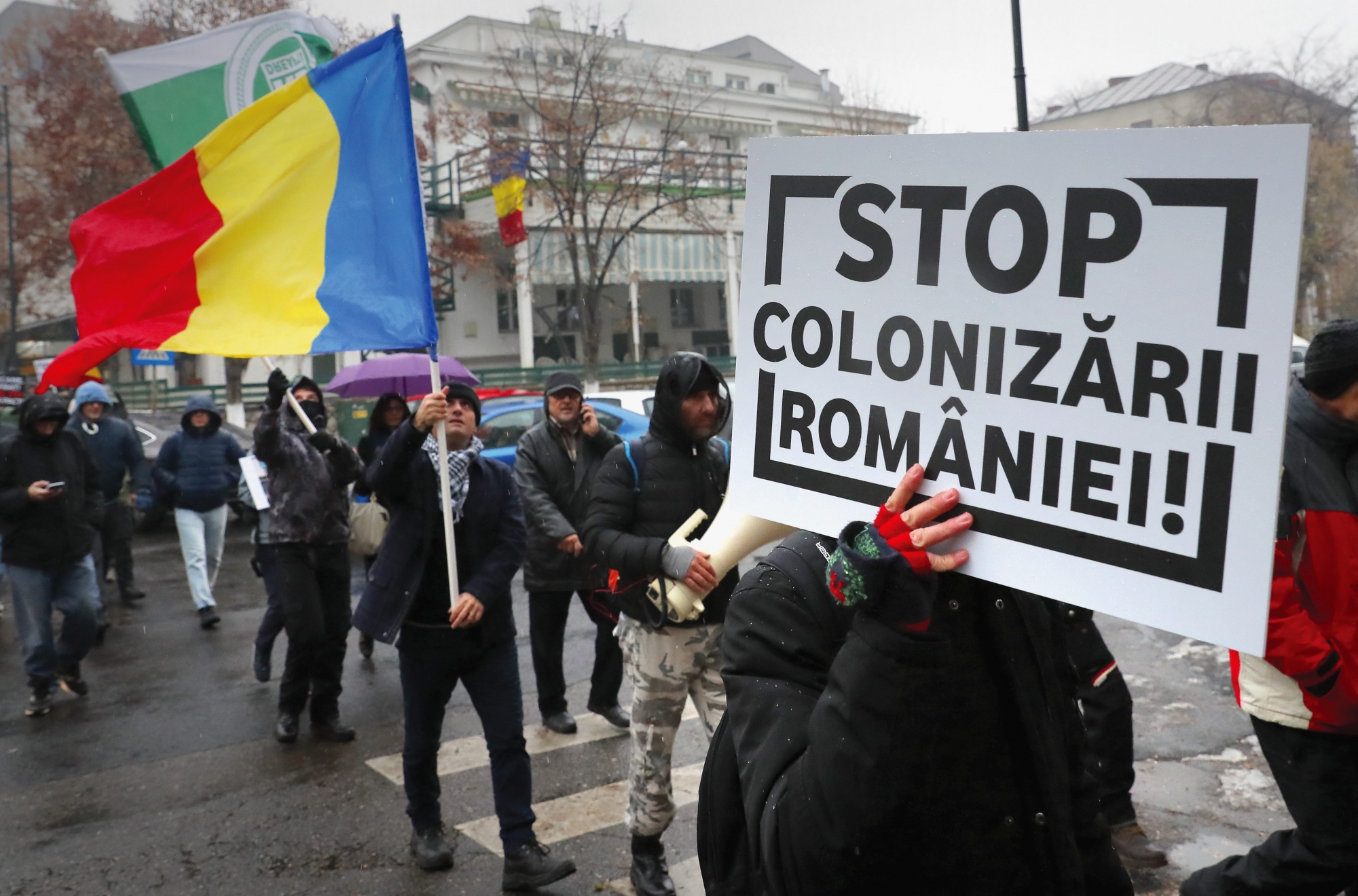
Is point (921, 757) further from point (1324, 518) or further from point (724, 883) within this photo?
point (1324, 518)

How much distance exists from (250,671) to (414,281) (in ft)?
15.6

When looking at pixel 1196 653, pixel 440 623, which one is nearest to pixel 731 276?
pixel 1196 653

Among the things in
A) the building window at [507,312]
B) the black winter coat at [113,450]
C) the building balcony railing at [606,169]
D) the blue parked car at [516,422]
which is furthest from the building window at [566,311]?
the black winter coat at [113,450]

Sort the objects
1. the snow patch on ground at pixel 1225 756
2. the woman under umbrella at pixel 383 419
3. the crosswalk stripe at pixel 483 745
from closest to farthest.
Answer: the snow patch on ground at pixel 1225 756 → the crosswalk stripe at pixel 483 745 → the woman under umbrella at pixel 383 419

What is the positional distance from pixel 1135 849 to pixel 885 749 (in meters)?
3.64

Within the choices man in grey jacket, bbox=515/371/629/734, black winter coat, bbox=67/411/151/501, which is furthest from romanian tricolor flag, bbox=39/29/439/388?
black winter coat, bbox=67/411/151/501

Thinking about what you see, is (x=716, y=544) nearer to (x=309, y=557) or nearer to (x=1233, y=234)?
(x=1233, y=234)

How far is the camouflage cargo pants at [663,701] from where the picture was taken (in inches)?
170

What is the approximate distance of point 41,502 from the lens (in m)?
7.41

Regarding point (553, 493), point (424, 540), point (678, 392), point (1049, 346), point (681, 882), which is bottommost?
point (681, 882)

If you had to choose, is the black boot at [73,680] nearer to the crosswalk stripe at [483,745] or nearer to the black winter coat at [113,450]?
the black winter coat at [113,450]

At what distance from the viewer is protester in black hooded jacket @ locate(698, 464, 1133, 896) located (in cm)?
158

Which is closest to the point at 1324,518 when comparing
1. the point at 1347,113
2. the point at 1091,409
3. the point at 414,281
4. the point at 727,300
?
the point at 1091,409

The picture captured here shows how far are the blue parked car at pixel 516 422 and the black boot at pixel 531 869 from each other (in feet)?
28.1
